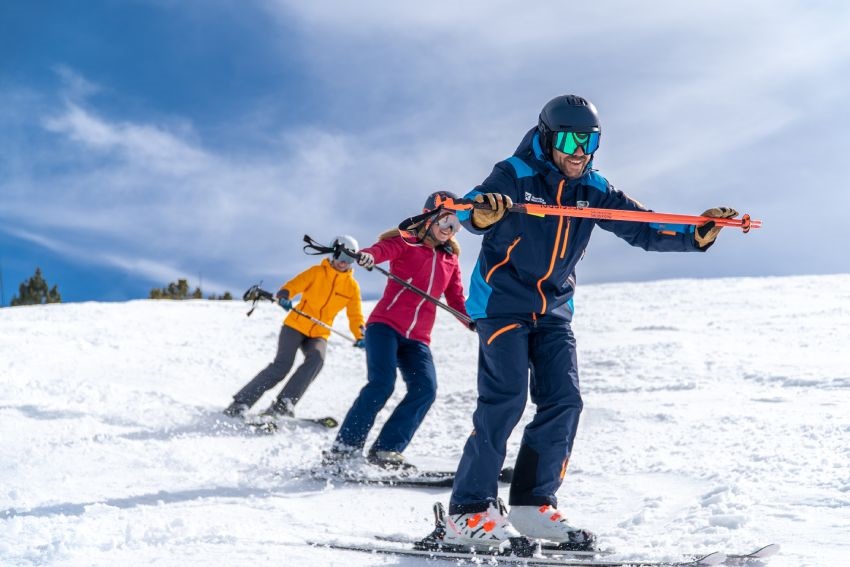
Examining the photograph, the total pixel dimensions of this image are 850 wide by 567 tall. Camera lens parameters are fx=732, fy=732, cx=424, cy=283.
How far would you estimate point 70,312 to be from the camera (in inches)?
632

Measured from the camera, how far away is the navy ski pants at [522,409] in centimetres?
351

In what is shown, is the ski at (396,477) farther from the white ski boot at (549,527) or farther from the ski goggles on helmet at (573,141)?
the ski goggles on helmet at (573,141)

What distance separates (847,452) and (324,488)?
11.2ft

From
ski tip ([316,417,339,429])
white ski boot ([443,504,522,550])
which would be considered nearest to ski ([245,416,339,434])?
ski tip ([316,417,339,429])

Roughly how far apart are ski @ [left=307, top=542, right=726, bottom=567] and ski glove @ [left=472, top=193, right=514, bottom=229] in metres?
1.48

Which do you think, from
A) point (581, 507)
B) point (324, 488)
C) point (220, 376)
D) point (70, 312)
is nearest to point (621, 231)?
point (581, 507)

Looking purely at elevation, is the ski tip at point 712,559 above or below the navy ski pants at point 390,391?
below

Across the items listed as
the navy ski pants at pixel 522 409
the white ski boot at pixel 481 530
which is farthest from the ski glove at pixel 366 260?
the white ski boot at pixel 481 530

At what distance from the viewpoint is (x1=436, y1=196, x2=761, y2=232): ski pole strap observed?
334 cm

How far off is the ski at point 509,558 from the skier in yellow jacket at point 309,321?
4.65m

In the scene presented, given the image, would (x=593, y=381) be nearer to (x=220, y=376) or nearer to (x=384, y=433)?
(x=384, y=433)

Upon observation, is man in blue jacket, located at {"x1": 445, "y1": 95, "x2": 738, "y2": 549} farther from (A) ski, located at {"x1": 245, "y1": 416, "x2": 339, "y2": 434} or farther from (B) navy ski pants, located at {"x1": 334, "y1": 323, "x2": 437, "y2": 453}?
(A) ski, located at {"x1": 245, "y1": 416, "x2": 339, "y2": 434}

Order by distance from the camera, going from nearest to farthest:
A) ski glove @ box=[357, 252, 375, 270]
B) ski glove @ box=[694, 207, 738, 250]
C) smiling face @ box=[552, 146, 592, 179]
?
1. smiling face @ box=[552, 146, 592, 179]
2. ski glove @ box=[694, 207, 738, 250]
3. ski glove @ box=[357, 252, 375, 270]

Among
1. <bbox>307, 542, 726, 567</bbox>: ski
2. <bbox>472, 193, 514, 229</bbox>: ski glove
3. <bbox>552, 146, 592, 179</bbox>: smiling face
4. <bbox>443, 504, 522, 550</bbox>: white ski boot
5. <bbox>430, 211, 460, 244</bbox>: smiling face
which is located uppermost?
<bbox>430, 211, 460, 244</bbox>: smiling face
